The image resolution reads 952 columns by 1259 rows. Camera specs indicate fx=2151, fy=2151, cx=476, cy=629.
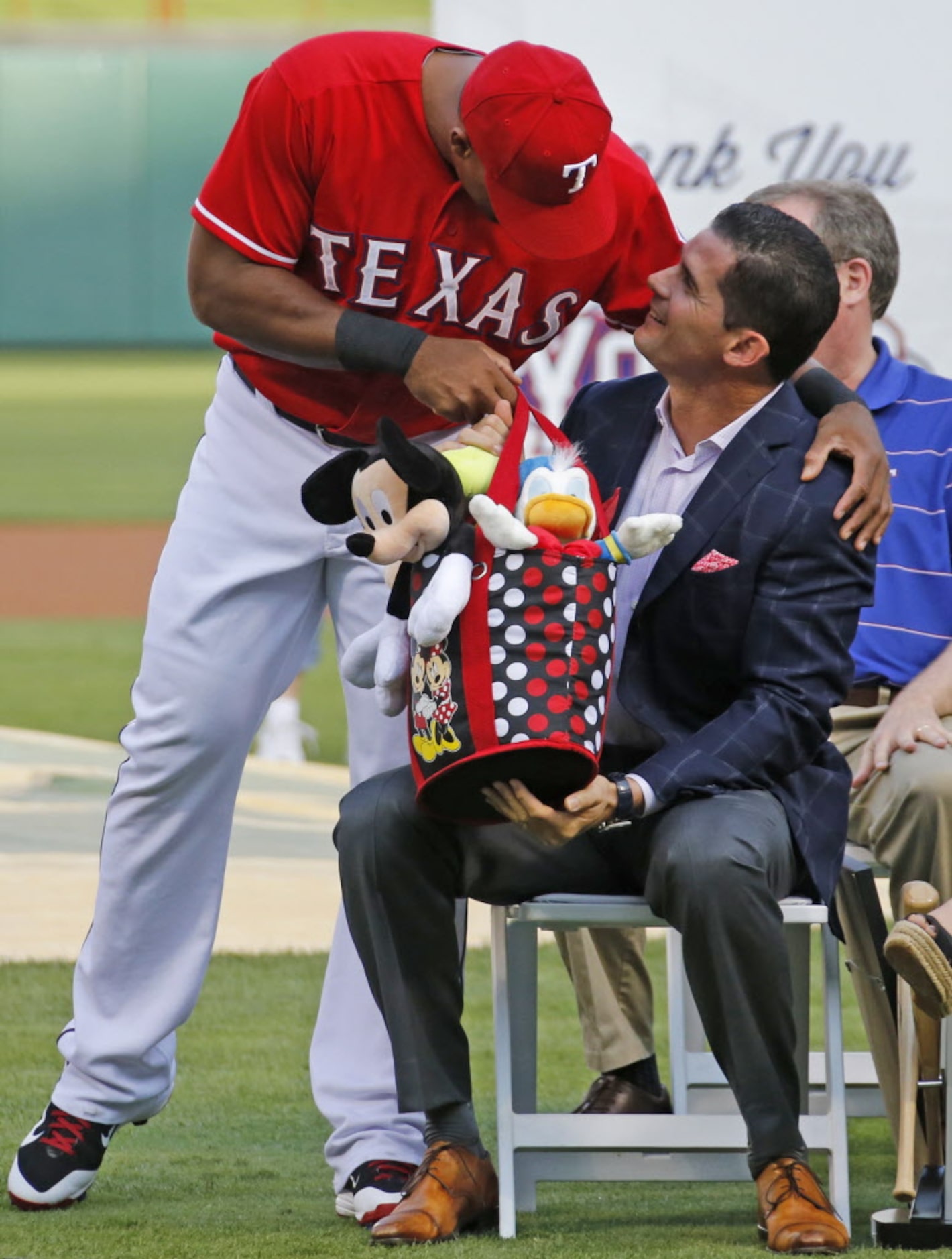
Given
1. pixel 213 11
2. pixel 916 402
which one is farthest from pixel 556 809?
pixel 213 11

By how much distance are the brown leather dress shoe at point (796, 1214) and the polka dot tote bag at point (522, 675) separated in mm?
633

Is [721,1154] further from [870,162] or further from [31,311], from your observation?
[31,311]

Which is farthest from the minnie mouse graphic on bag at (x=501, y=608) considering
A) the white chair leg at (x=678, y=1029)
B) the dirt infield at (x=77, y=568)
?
the dirt infield at (x=77, y=568)

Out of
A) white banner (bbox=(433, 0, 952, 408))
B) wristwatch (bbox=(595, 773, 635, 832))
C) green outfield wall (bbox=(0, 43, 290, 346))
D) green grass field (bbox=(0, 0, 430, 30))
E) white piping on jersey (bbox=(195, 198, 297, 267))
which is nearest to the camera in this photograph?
wristwatch (bbox=(595, 773, 635, 832))

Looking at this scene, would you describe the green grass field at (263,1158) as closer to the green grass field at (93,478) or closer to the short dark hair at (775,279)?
the short dark hair at (775,279)

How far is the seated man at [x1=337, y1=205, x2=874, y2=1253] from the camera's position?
310 cm

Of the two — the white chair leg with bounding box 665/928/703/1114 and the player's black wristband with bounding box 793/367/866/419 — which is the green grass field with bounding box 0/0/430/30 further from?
the player's black wristband with bounding box 793/367/866/419

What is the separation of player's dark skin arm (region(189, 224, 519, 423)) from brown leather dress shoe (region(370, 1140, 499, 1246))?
1.13 metres

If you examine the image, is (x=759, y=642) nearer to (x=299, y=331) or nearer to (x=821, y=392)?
(x=821, y=392)

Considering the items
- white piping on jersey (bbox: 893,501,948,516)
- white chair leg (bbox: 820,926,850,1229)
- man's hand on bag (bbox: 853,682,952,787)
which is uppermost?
white piping on jersey (bbox: 893,501,948,516)

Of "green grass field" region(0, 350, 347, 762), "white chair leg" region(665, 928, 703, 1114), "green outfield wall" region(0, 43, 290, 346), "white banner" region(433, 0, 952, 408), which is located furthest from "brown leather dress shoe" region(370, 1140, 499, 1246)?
"green outfield wall" region(0, 43, 290, 346)

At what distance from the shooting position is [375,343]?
3260 millimetres

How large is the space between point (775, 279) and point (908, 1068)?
124 cm

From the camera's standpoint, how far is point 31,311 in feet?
113
